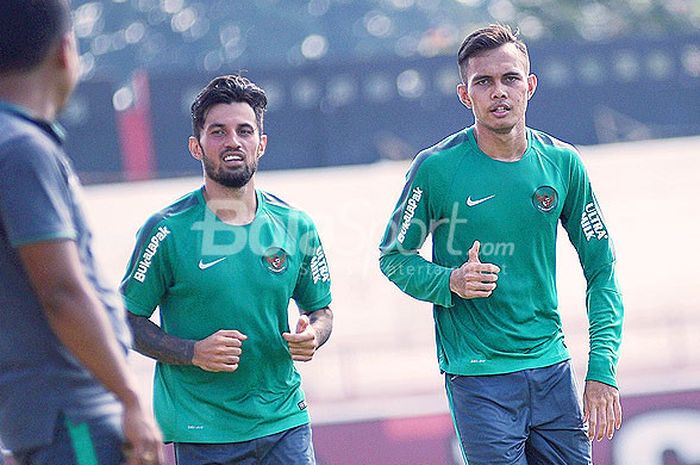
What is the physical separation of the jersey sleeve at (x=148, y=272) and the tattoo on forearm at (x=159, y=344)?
5cm

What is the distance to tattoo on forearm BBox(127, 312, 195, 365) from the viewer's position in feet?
16.9

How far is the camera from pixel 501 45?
5.42 metres

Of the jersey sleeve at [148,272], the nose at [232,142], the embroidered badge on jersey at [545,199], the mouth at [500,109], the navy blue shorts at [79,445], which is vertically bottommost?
the navy blue shorts at [79,445]

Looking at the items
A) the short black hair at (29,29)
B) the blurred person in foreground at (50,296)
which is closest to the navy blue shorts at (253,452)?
the blurred person in foreground at (50,296)

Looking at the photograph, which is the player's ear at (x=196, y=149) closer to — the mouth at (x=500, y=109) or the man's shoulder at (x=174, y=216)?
the man's shoulder at (x=174, y=216)

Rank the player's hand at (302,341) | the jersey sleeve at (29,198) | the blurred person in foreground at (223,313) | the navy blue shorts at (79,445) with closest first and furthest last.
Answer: the jersey sleeve at (29,198)
the navy blue shorts at (79,445)
the player's hand at (302,341)
the blurred person in foreground at (223,313)

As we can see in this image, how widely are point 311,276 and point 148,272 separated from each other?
671mm

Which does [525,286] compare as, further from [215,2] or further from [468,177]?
[215,2]

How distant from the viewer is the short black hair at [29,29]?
3.32 metres

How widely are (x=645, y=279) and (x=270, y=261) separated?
9.17 m

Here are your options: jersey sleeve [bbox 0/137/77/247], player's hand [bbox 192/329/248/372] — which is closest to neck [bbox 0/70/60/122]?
jersey sleeve [bbox 0/137/77/247]

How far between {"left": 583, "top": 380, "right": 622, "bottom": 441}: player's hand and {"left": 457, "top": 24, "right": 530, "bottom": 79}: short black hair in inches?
53.4

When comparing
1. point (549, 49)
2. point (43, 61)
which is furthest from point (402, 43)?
point (43, 61)

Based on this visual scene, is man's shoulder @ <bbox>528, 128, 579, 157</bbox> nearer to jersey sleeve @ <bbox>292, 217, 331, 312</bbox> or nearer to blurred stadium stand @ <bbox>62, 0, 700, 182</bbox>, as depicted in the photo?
jersey sleeve @ <bbox>292, 217, 331, 312</bbox>
